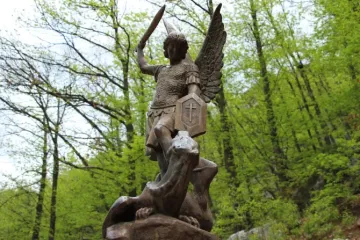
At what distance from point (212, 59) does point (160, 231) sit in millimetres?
2538

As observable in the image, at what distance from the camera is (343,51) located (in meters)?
10.1

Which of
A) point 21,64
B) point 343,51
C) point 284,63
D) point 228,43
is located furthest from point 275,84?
point 21,64

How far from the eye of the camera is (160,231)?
462cm

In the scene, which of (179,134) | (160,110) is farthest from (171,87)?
(179,134)

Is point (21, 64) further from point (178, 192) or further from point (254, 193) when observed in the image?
point (178, 192)

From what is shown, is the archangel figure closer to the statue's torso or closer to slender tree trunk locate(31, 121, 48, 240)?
the statue's torso

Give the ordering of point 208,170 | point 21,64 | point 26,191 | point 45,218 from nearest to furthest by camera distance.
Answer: point 208,170, point 21,64, point 26,191, point 45,218

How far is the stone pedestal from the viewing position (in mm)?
4613

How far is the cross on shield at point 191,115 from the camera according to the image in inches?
205

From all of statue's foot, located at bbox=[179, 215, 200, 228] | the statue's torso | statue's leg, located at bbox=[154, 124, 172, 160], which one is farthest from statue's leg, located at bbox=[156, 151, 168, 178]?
statue's foot, located at bbox=[179, 215, 200, 228]

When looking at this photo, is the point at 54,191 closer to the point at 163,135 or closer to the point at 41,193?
the point at 41,193

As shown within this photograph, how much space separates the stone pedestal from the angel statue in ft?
0.50

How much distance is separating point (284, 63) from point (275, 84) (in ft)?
2.79

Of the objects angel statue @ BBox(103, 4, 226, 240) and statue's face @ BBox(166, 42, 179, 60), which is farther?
statue's face @ BBox(166, 42, 179, 60)
